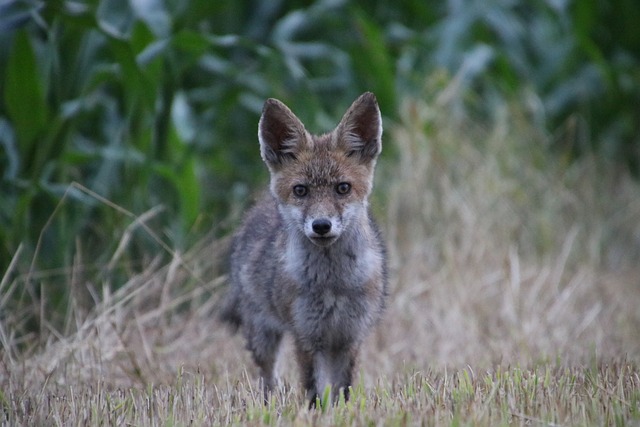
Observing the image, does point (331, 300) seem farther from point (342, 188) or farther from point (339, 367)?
point (342, 188)

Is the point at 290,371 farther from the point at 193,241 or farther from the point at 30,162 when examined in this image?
the point at 30,162

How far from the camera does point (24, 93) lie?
21.5ft

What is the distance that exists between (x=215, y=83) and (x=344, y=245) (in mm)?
4359

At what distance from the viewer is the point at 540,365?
534 cm

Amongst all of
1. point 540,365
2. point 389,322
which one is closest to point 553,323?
point 389,322

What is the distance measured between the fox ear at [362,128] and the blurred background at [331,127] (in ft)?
4.80

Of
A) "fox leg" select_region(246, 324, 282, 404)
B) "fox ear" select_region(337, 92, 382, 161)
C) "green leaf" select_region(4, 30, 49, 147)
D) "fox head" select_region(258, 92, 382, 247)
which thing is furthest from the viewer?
"green leaf" select_region(4, 30, 49, 147)

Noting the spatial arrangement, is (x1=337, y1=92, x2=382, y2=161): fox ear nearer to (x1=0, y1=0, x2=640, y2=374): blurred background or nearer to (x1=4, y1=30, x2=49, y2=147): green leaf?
(x1=0, y1=0, x2=640, y2=374): blurred background

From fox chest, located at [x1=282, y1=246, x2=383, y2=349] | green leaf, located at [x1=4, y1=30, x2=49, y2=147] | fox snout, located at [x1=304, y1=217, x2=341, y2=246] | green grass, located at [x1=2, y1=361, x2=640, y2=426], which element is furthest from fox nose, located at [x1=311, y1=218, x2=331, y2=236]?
green leaf, located at [x1=4, y1=30, x2=49, y2=147]

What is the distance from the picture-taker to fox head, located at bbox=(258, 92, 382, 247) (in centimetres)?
505

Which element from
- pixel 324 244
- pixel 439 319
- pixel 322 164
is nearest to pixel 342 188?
pixel 322 164

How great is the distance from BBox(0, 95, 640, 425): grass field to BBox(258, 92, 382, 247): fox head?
34.3 inches

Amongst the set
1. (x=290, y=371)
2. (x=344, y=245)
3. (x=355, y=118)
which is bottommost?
(x=290, y=371)

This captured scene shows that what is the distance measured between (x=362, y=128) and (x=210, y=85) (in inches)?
162
